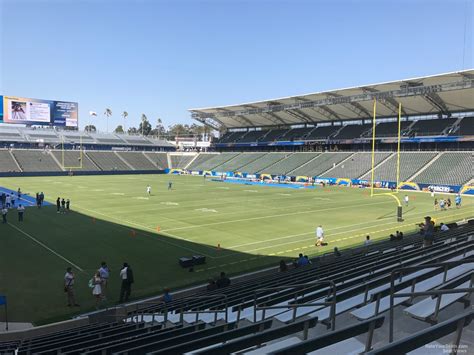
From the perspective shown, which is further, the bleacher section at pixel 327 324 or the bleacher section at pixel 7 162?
the bleacher section at pixel 7 162

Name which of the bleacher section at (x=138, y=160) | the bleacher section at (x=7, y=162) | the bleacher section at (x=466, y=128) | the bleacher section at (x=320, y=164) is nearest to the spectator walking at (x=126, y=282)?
the bleacher section at (x=320, y=164)

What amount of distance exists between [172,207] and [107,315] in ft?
79.2

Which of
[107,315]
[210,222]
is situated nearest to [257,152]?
[210,222]

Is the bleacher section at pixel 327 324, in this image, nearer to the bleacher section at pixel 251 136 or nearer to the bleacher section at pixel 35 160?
the bleacher section at pixel 35 160

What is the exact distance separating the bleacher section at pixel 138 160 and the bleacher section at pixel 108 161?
1.78 metres

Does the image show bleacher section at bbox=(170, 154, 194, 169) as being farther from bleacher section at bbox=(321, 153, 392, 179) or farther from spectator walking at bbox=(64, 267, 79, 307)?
spectator walking at bbox=(64, 267, 79, 307)

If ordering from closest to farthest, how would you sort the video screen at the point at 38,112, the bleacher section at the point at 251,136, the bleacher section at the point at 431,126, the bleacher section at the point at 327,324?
the bleacher section at the point at 327,324 → the bleacher section at the point at 431,126 → the video screen at the point at 38,112 → the bleacher section at the point at 251,136

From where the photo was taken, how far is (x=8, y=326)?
38.2 feet

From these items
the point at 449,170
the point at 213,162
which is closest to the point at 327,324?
the point at 449,170

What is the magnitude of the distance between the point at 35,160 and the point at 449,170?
76.5 meters

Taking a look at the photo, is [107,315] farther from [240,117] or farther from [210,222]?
[240,117]

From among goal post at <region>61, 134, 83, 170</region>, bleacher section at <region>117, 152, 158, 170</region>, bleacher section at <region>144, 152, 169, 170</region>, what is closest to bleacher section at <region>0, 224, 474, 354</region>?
goal post at <region>61, 134, 83, 170</region>

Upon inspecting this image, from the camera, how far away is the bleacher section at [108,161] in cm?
8681

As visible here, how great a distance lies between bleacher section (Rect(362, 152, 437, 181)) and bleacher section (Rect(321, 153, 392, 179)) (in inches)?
66.5
